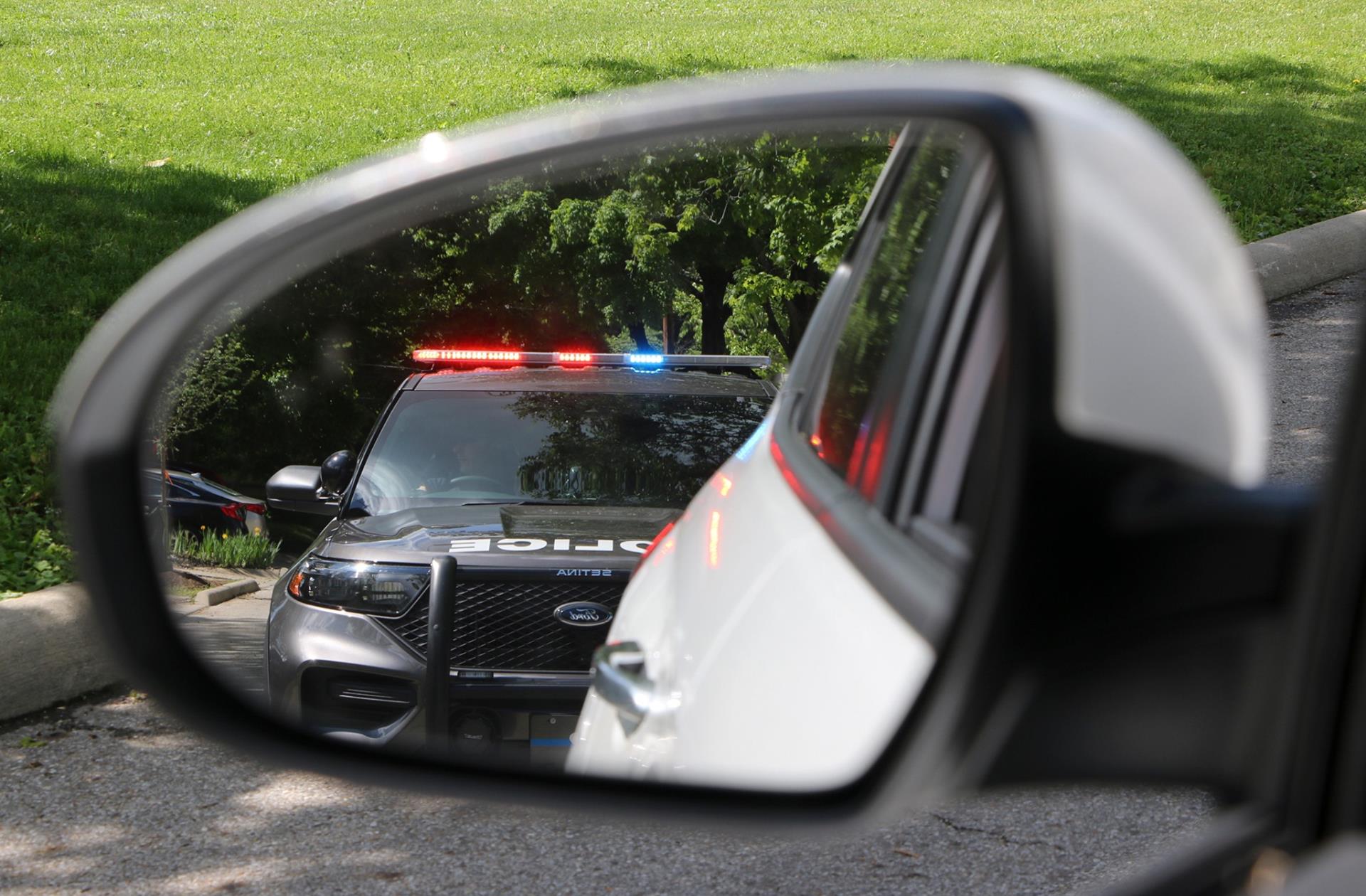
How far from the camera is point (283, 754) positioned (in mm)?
1405

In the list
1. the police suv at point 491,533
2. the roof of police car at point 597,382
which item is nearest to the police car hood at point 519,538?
the police suv at point 491,533

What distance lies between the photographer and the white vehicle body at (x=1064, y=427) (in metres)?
0.91

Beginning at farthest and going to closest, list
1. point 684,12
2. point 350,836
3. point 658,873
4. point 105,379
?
point 684,12 → point 350,836 → point 658,873 → point 105,379

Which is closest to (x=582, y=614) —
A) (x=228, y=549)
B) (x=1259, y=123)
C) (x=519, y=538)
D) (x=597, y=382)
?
(x=519, y=538)

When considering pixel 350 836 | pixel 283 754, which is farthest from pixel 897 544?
pixel 350 836

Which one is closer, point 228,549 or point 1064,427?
point 1064,427

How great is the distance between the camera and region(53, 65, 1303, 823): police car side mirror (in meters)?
0.95

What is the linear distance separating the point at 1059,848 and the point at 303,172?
405 inches

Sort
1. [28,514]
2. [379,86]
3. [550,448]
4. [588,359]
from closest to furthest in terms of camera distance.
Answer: [588,359] < [550,448] < [28,514] < [379,86]

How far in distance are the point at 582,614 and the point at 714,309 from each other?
787mm

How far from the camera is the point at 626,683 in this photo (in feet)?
5.37

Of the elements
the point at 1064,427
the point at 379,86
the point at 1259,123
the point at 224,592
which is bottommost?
the point at 224,592

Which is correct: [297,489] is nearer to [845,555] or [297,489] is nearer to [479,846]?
[479,846]

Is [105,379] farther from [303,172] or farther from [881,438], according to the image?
[303,172]
